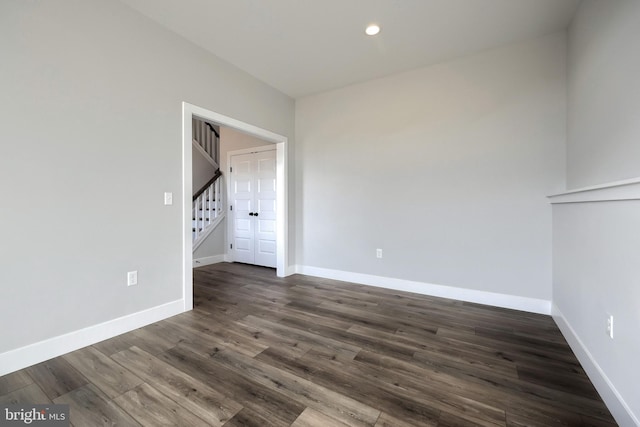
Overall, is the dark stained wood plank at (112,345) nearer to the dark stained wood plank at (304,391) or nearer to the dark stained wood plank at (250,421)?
the dark stained wood plank at (304,391)

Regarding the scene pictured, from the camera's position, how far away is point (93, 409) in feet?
4.65

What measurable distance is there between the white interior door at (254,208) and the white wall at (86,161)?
6.86 feet

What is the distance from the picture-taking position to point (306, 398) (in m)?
1.51

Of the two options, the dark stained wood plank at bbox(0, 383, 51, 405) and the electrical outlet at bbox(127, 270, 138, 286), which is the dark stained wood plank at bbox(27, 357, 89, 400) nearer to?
the dark stained wood plank at bbox(0, 383, 51, 405)

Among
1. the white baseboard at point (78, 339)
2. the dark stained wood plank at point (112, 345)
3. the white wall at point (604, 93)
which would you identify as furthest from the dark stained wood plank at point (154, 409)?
the white wall at point (604, 93)

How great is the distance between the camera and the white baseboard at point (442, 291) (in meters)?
2.74

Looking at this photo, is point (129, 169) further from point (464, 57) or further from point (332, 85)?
point (464, 57)

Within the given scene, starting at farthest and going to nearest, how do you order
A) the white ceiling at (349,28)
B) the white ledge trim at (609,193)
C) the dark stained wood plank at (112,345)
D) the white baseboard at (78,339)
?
1. the white ceiling at (349,28)
2. the dark stained wood plank at (112,345)
3. the white baseboard at (78,339)
4. the white ledge trim at (609,193)

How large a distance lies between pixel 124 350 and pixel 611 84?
377cm

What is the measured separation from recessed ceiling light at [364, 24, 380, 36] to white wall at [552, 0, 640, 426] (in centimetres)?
158

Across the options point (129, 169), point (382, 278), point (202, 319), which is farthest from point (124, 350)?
point (382, 278)

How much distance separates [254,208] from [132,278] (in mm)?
2736

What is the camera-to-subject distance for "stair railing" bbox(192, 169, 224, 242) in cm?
521

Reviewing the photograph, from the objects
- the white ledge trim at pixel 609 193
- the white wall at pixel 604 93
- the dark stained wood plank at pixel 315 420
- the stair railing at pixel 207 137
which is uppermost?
the stair railing at pixel 207 137
